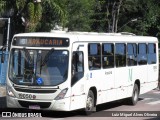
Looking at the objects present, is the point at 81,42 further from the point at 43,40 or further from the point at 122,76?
the point at 122,76

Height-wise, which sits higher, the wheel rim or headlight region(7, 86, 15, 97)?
headlight region(7, 86, 15, 97)

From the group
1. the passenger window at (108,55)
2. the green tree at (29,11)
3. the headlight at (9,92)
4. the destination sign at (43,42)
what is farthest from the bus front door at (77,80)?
the green tree at (29,11)

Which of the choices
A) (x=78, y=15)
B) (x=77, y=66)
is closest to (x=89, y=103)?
(x=77, y=66)

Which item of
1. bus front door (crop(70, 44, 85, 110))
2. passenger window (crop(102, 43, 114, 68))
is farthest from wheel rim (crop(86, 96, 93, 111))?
passenger window (crop(102, 43, 114, 68))

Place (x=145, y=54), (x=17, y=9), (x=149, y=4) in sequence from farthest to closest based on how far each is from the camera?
(x=149, y=4), (x=17, y=9), (x=145, y=54)

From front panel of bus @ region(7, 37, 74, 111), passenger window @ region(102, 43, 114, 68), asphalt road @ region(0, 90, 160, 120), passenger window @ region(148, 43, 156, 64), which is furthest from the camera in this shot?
passenger window @ region(148, 43, 156, 64)

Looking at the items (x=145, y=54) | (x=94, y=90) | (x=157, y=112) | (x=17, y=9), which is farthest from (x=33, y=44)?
(x=17, y=9)

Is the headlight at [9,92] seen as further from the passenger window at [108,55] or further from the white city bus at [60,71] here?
the passenger window at [108,55]

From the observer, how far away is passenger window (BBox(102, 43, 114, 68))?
1686 cm

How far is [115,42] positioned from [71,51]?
3486mm

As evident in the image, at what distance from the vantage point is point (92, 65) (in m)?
Result: 16.0

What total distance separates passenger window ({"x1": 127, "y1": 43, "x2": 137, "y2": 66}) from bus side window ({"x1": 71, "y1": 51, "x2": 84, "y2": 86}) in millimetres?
4123

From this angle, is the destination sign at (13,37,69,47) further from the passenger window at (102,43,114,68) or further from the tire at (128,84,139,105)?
the tire at (128,84,139,105)

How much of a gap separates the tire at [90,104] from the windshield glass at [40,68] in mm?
1583
